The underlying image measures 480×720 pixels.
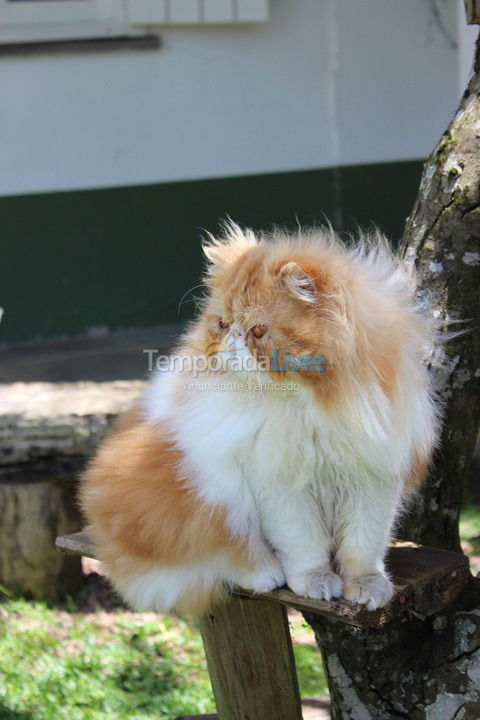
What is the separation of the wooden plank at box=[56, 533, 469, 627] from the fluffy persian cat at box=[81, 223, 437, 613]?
0.03 metres

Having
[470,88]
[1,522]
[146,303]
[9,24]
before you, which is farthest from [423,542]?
[9,24]

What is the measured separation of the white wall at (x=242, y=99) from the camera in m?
5.11

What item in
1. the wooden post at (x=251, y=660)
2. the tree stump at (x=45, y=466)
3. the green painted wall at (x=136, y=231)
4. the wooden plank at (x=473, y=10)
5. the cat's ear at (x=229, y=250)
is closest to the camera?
the cat's ear at (x=229, y=250)

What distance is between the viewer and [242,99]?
17.3 feet

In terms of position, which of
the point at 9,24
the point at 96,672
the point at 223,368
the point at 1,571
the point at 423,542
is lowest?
the point at 96,672

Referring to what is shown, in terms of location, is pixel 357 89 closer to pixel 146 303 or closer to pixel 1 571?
pixel 146 303

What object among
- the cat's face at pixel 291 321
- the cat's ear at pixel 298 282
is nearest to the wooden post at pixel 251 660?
the cat's face at pixel 291 321

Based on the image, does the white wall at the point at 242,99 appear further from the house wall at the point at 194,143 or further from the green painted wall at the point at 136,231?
the green painted wall at the point at 136,231

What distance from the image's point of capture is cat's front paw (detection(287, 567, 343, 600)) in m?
1.84

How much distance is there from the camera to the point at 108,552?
2.10 metres

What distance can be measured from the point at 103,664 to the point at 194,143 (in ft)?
10.7

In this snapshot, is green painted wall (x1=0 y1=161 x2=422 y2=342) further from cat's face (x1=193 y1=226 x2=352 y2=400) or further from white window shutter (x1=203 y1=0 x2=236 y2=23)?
cat's face (x1=193 y1=226 x2=352 y2=400)

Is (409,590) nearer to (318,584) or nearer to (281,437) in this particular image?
(318,584)

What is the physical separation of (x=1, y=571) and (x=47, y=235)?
236cm
